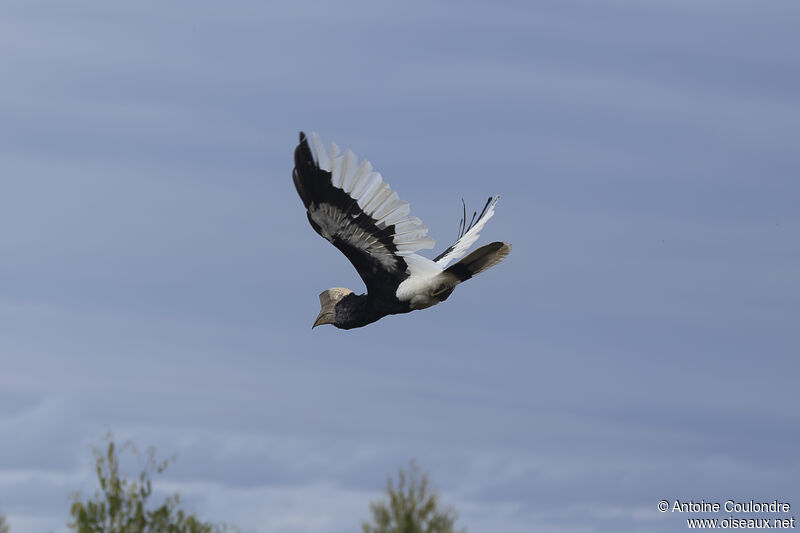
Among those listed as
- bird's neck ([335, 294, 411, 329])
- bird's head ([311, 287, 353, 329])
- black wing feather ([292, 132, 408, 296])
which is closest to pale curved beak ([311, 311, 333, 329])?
bird's head ([311, 287, 353, 329])

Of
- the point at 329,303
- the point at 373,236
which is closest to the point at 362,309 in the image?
the point at 329,303

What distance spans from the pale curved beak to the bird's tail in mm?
3559

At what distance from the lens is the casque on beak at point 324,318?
74.6 ft

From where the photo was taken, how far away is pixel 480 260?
19922 millimetres

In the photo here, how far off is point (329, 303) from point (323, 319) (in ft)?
1.22

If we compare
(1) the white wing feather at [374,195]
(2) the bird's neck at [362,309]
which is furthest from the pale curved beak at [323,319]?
(1) the white wing feather at [374,195]

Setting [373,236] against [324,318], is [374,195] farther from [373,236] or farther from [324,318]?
[324,318]

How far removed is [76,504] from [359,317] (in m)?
6.83

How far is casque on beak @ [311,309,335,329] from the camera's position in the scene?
896 inches

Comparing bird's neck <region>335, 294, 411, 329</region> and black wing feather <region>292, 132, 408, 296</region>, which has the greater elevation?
black wing feather <region>292, 132, 408, 296</region>

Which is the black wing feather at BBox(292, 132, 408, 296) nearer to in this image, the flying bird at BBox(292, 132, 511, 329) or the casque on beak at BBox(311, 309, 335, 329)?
the flying bird at BBox(292, 132, 511, 329)

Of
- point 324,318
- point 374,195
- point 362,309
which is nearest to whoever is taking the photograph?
point 374,195

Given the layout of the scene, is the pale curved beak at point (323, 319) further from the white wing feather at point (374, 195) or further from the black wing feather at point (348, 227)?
the white wing feather at point (374, 195)

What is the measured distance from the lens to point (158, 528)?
18.4 m
